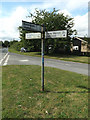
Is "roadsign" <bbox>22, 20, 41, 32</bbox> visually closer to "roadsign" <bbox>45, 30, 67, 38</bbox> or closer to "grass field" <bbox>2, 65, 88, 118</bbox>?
"roadsign" <bbox>45, 30, 67, 38</bbox>

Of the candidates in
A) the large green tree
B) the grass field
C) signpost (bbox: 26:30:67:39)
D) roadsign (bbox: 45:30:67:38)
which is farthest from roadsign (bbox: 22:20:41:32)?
the large green tree

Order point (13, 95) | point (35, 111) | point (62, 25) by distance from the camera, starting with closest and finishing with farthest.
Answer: point (35, 111)
point (13, 95)
point (62, 25)

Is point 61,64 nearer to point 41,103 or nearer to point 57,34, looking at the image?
point 57,34

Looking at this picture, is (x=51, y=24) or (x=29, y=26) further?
(x=51, y=24)

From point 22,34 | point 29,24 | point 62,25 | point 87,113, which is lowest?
point 87,113

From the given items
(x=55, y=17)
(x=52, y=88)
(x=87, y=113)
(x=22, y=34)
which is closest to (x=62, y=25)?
(x=55, y=17)

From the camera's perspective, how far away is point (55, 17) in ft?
75.7

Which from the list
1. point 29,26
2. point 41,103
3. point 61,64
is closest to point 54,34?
point 29,26

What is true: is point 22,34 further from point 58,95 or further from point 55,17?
point 58,95

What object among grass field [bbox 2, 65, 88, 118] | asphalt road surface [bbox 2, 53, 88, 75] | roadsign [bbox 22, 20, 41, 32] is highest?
roadsign [bbox 22, 20, 41, 32]

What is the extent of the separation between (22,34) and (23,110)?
888 inches

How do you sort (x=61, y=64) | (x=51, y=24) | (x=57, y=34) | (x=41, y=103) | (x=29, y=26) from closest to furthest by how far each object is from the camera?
(x=41, y=103) < (x=29, y=26) < (x=57, y=34) < (x=61, y=64) < (x=51, y=24)

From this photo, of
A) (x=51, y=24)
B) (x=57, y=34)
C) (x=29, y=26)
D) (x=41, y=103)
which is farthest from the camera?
(x=51, y=24)

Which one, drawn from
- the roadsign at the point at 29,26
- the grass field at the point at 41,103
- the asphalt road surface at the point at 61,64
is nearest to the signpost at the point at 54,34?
the roadsign at the point at 29,26
